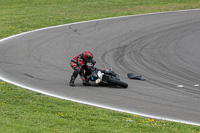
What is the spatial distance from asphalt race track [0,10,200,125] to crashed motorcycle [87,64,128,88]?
0.26 meters

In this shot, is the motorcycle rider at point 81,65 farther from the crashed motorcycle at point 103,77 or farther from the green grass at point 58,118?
the green grass at point 58,118

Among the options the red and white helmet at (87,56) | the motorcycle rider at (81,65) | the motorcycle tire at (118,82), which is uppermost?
the red and white helmet at (87,56)

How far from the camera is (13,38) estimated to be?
23484mm

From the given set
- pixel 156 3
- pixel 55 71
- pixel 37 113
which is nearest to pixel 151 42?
pixel 55 71

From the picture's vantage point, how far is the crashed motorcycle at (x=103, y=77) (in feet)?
46.6

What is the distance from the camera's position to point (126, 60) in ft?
60.9

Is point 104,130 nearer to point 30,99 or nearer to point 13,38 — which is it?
point 30,99

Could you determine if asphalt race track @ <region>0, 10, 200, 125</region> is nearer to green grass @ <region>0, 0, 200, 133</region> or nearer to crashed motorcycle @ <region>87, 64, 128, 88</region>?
crashed motorcycle @ <region>87, 64, 128, 88</region>

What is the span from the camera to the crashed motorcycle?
1420cm

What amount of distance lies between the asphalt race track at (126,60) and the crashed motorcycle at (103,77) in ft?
0.87

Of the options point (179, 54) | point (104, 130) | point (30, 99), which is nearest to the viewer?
point (104, 130)

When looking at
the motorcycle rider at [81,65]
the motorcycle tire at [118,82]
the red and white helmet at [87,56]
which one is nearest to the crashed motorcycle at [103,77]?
the motorcycle tire at [118,82]

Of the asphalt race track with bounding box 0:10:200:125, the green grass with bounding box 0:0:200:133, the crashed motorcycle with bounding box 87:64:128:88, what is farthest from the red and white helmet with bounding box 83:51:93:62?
the green grass with bounding box 0:0:200:133

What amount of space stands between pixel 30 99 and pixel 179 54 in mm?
10401
